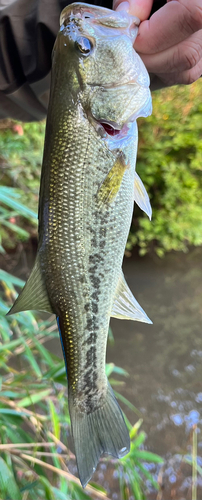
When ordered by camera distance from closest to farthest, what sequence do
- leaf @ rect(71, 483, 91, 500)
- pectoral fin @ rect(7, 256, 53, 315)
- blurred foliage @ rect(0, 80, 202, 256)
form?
pectoral fin @ rect(7, 256, 53, 315)
leaf @ rect(71, 483, 91, 500)
blurred foliage @ rect(0, 80, 202, 256)

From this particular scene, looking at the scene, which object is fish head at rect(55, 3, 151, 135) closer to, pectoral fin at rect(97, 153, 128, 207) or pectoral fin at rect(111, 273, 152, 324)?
pectoral fin at rect(97, 153, 128, 207)

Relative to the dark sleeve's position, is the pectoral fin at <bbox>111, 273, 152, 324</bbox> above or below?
below

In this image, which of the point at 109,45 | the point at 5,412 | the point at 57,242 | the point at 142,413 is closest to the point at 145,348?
the point at 142,413

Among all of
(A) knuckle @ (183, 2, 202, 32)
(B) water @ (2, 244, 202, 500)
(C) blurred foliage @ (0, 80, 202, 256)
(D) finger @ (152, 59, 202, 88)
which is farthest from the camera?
(C) blurred foliage @ (0, 80, 202, 256)

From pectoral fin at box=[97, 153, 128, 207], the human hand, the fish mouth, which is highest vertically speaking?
the human hand

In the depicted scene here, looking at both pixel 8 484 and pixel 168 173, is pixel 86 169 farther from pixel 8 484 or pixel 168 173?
pixel 168 173

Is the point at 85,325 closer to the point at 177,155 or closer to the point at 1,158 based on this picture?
the point at 1,158

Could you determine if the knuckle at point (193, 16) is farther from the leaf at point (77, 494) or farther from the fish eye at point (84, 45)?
the leaf at point (77, 494)

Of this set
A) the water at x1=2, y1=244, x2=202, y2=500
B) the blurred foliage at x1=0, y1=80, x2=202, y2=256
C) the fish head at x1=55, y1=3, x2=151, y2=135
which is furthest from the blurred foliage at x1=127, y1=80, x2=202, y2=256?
the fish head at x1=55, y1=3, x2=151, y2=135
